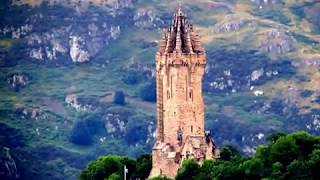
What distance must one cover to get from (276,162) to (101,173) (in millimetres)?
21545

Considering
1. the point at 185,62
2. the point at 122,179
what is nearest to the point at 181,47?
the point at 185,62

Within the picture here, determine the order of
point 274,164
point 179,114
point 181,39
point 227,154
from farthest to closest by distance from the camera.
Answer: point 227,154, point 181,39, point 179,114, point 274,164

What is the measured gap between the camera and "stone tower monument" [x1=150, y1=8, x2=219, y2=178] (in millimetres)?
174875

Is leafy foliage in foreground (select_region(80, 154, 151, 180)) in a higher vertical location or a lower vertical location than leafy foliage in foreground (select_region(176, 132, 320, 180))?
lower

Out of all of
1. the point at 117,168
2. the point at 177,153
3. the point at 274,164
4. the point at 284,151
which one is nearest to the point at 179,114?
the point at 177,153

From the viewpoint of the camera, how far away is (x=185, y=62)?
6944 inches

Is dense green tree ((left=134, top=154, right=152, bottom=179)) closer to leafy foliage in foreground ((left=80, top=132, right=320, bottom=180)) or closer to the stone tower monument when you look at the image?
the stone tower monument

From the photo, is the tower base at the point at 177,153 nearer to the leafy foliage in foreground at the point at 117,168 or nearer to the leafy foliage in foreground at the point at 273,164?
the leafy foliage in foreground at the point at 273,164

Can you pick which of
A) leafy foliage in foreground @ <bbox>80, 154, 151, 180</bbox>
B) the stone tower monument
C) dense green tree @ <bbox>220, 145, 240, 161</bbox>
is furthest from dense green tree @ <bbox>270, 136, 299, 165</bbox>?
leafy foliage in foreground @ <bbox>80, 154, 151, 180</bbox>

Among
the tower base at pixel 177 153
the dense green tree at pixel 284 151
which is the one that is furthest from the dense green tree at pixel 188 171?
the dense green tree at pixel 284 151

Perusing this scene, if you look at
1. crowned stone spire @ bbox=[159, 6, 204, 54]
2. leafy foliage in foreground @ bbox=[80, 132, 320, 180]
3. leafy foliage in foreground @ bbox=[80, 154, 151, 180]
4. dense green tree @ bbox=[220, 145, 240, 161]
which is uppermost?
crowned stone spire @ bbox=[159, 6, 204, 54]

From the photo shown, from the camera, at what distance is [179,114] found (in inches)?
6890

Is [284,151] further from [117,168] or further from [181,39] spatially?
[117,168]

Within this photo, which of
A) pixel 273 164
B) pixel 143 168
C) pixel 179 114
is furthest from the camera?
pixel 143 168
